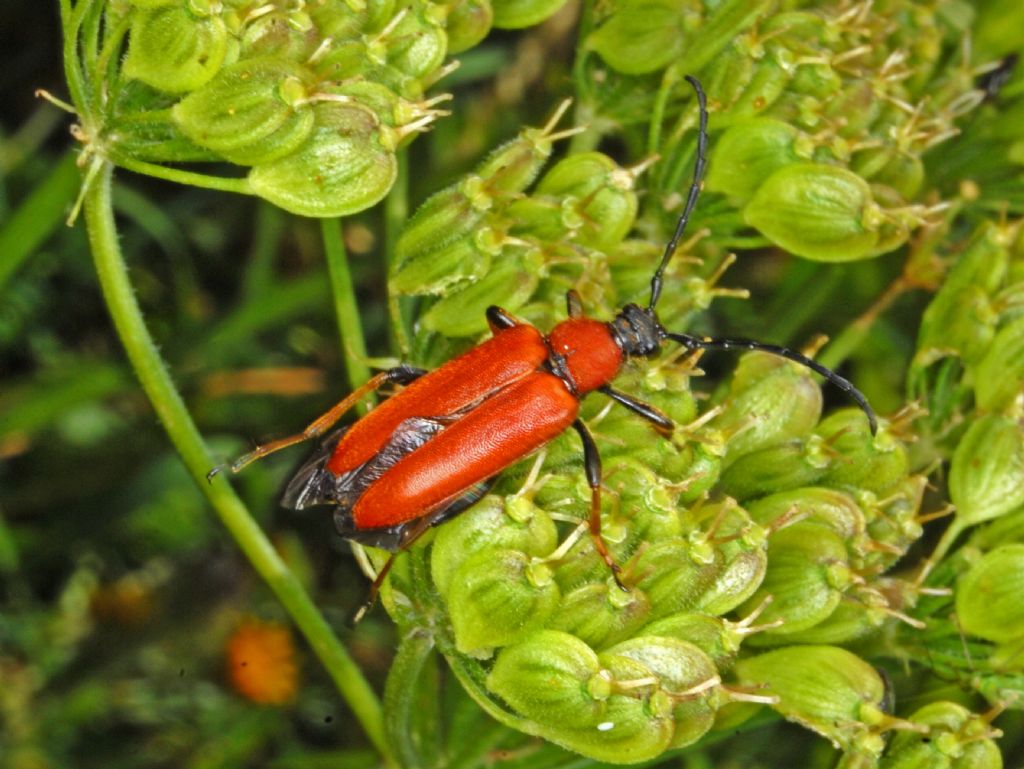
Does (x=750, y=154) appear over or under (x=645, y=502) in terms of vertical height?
over

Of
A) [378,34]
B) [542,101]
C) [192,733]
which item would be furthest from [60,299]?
[378,34]

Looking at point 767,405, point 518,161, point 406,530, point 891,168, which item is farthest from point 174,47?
point 891,168

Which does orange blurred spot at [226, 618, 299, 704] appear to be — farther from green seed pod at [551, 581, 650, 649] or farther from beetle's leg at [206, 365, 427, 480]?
green seed pod at [551, 581, 650, 649]

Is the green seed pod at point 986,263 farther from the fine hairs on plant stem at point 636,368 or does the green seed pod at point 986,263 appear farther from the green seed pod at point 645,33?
the green seed pod at point 645,33

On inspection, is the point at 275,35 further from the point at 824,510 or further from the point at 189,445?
the point at 824,510

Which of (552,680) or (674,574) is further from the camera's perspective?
(674,574)
